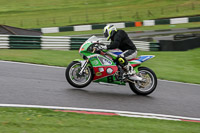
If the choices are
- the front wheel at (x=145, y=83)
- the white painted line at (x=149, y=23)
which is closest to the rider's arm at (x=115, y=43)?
the front wheel at (x=145, y=83)

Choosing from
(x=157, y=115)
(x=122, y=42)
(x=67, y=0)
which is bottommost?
(x=157, y=115)

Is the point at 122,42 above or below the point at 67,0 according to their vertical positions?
below

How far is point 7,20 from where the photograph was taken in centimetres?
3516

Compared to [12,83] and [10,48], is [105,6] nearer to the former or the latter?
[10,48]

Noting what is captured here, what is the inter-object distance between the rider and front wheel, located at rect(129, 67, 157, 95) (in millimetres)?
218

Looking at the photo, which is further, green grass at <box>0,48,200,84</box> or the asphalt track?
green grass at <box>0,48,200,84</box>

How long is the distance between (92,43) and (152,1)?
112 feet

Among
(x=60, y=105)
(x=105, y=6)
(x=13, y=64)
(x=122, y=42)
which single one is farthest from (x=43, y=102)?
(x=105, y=6)

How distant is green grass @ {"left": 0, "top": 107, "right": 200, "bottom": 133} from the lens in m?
5.25

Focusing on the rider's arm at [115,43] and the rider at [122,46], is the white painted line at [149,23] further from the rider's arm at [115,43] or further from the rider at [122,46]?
the rider's arm at [115,43]

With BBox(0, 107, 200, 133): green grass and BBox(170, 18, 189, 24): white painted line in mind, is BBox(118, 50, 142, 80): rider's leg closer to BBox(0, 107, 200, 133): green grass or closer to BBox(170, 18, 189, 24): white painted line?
BBox(0, 107, 200, 133): green grass

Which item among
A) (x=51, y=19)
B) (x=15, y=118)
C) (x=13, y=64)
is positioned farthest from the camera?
(x=51, y=19)

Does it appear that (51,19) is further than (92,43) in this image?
Yes

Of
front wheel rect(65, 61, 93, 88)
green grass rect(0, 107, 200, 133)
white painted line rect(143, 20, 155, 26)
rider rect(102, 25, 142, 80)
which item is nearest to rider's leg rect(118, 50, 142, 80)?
rider rect(102, 25, 142, 80)
